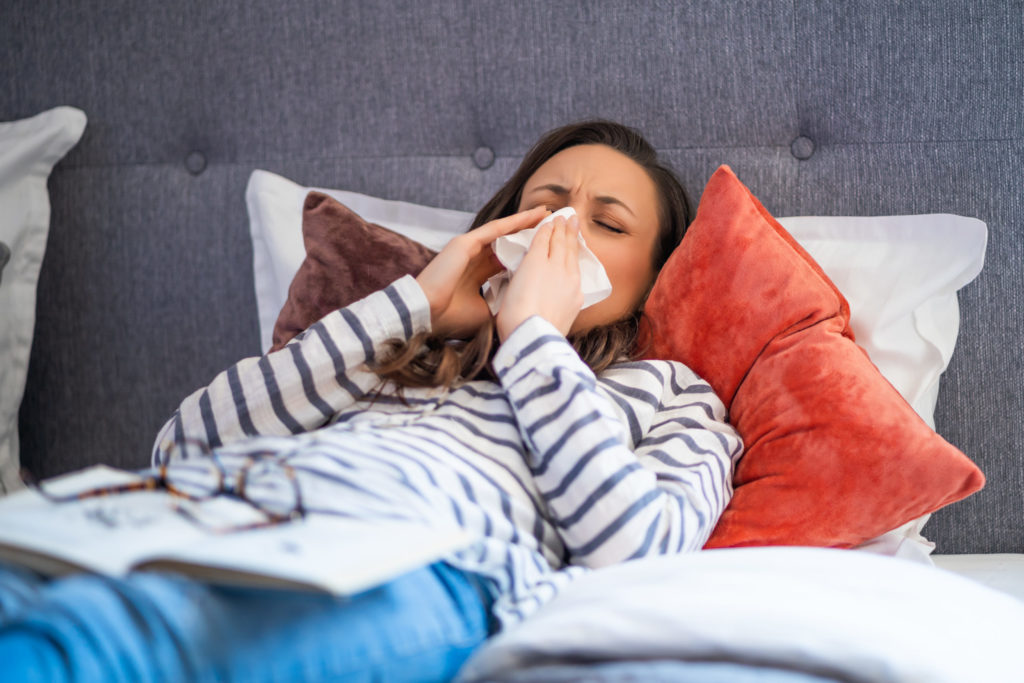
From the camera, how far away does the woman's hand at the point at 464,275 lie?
3.65 feet

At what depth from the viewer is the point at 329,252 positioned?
1232 mm

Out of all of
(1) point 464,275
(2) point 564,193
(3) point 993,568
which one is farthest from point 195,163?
(3) point 993,568

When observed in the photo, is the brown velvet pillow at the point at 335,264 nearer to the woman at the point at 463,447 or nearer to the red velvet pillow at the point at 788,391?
the woman at the point at 463,447

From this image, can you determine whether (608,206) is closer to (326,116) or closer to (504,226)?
(504,226)

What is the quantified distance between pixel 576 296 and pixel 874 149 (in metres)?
0.70

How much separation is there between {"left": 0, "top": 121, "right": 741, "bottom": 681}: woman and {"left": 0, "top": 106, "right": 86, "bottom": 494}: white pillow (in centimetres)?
53

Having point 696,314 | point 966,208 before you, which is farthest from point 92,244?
point 966,208

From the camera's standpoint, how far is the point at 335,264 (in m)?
1.23

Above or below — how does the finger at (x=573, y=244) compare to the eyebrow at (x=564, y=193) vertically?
below

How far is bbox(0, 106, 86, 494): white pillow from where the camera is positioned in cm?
137

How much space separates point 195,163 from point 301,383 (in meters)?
0.72

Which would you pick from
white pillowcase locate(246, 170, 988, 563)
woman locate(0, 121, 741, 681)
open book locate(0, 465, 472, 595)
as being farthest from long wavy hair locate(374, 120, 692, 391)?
open book locate(0, 465, 472, 595)

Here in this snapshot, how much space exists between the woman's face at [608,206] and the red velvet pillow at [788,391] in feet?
0.19

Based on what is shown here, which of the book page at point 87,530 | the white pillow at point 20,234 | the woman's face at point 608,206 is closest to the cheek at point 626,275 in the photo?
the woman's face at point 608,206
